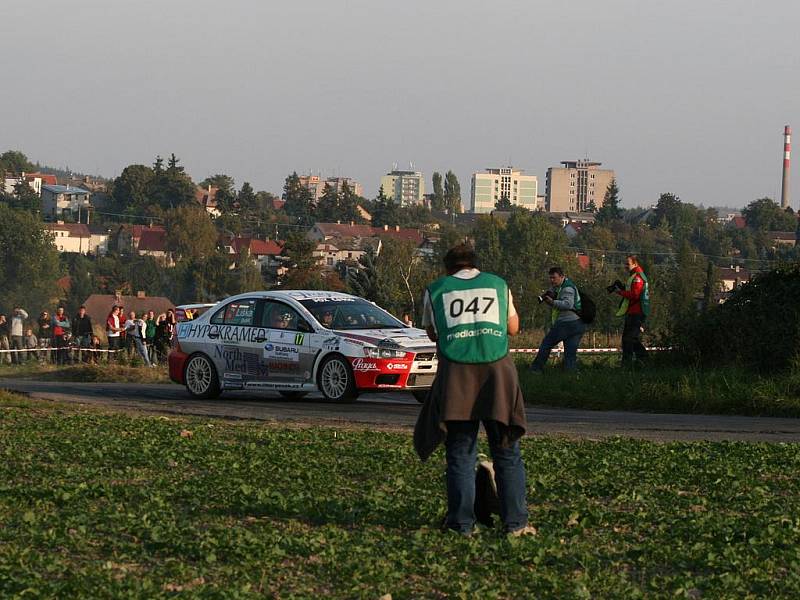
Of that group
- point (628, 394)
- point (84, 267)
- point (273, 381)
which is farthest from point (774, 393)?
point (84, 267)

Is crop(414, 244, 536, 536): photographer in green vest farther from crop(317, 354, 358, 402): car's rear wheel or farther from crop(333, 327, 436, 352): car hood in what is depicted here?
crop(317, 354, 358, 402): car's rear wheel

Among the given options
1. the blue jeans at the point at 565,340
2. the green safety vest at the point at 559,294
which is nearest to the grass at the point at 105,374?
the blue jeans at the point at 565,340

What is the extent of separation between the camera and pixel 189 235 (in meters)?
189

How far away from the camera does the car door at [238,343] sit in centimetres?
2059

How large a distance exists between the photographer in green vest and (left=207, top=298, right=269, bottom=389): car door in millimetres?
12136

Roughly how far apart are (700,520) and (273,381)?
1206 cm

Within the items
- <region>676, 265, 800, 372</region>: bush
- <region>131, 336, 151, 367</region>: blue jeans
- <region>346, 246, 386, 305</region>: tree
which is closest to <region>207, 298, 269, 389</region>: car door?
<region>676, 265, 800, 372</region>: bush

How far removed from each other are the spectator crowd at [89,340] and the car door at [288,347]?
1055cm

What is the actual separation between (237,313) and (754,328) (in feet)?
24.5

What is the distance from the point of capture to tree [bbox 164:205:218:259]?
18812cm

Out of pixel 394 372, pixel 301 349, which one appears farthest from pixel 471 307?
pixel 301 349

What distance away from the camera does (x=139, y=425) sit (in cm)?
1491

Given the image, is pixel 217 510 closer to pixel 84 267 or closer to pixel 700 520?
pixel 700 520

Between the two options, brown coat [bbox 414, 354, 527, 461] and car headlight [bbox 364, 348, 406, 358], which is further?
car headlight [bbox 364, 348, 406, 358]
